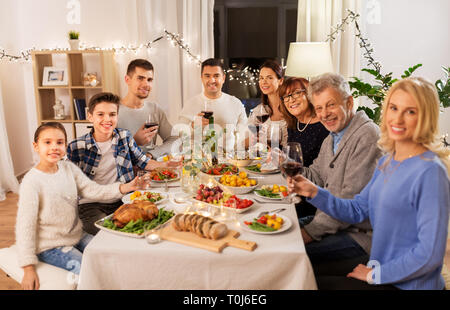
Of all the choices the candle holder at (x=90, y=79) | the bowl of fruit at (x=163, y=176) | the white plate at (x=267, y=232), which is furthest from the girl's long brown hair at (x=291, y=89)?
the candle holder at (x=90, y=79)

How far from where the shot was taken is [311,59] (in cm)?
386

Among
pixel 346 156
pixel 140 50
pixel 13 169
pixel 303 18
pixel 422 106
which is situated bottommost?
pixel 13 169

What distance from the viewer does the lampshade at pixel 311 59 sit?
12.6 feet

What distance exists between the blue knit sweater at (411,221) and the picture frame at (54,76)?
394 cm

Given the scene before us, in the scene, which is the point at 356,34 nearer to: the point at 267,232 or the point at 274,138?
the point at 274,138

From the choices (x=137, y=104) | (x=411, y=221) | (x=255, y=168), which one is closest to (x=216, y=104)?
(x=137, y=104)

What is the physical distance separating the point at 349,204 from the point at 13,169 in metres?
3.89

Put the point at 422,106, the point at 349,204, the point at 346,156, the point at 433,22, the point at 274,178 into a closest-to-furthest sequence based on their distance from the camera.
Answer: the point at 422,106
the point at 349,204
the point at 346,156
the point at 274,178
the point at 433,22

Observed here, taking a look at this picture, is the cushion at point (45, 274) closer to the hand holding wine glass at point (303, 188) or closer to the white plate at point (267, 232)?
the white plate at point (267, 232)

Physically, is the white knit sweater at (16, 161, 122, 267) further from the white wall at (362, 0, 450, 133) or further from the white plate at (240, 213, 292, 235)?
the white wall at (362, 0, 450, 133)

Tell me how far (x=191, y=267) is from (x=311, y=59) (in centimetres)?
292

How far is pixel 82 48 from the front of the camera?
4605 millimetres
